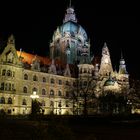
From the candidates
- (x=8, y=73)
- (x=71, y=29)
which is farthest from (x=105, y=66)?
(x=8, y=73)

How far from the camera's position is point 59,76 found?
97.2 m

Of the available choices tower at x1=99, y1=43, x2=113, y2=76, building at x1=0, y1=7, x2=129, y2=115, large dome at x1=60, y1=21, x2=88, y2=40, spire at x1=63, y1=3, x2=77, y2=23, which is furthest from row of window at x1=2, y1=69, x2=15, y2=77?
spire at x1=63, y1=3, x2=77, y2=23

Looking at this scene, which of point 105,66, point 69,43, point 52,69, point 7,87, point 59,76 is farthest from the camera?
point 69,43

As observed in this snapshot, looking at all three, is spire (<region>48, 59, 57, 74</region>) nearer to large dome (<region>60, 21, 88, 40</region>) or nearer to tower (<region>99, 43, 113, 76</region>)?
tower (<region>99, 43, 113, 76</region>)

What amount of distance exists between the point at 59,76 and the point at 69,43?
25460mm

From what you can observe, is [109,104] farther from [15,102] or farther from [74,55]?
[74,55]

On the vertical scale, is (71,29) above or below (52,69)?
above

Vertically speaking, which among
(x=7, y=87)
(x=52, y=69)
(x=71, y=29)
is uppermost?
(x=71, y=29)

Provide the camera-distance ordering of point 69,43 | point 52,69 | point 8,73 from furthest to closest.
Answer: point 69,43 < point 52,69 < point 8,73

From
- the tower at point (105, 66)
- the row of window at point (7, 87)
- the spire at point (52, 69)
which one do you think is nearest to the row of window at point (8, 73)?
the row of window at point (7, 87)

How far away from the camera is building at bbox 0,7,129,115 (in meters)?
80.8

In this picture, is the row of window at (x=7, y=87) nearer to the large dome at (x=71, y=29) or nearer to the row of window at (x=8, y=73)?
the row of window at (x=8, y=73)

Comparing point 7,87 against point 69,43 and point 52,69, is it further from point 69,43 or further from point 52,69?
point 69,43

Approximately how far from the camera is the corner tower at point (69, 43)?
11769cm
